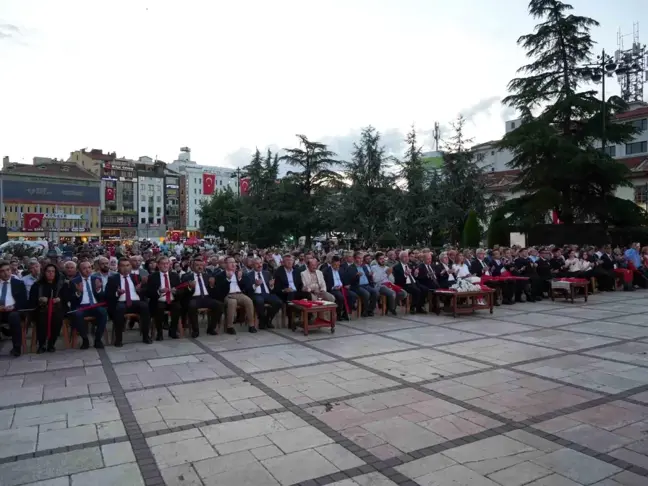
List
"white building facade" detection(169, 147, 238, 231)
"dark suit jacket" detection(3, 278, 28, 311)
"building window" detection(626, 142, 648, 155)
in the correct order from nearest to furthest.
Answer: "dark suit jacket" detection(3, 278, 28, 311) → "building window" detection(626, 142, 648, 155) → "white building facade" detection(169, 147, 238, 231)

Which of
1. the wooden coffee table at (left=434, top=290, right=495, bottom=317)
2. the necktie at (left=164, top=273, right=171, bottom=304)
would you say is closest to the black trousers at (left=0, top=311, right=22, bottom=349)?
the necktie at (left=164, top=273, right=171, bottom=304)

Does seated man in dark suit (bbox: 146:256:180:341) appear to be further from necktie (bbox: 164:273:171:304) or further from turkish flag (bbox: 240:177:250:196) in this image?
turkish flag (bbox: 240:177:250:196)

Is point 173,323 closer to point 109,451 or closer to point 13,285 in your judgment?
point 13,285

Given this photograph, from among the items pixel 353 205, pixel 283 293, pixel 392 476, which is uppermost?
pixel 353 205

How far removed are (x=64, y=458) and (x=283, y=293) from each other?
271 inches

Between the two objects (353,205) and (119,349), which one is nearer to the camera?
(119,349)

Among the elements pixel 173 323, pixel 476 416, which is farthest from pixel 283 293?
pixel 476 416

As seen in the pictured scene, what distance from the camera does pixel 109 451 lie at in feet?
14.4

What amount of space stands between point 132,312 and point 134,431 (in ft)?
14.8

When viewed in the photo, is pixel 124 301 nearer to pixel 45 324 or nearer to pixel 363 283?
pixel 45 324

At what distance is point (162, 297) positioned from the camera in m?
9.40

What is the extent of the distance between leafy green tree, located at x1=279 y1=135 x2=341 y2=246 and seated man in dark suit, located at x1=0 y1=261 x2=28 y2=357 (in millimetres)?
23277

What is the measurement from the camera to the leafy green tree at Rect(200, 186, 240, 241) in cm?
4773

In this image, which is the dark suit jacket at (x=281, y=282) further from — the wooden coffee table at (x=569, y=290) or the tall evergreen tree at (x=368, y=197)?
the tall evergreen tree at (x=368, y=197)
